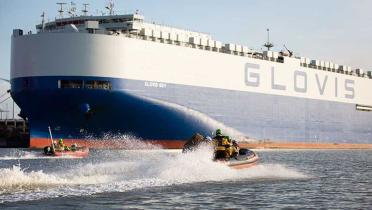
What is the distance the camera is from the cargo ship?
6756 cm

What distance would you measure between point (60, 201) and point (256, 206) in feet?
21.8

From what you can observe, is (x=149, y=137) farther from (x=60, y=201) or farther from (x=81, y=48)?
(x=60, y=201)

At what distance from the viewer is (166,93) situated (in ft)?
237

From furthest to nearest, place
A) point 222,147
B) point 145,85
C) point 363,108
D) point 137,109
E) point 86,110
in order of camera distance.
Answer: point 363,108 < point 145,85 < point 137,109 < point 86,110 < point 222,147

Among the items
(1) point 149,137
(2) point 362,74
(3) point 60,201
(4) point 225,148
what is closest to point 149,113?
(1) point 149,137

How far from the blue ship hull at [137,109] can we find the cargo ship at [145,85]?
0.35 feet

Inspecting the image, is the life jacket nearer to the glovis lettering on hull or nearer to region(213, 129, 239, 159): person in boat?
region(213, 129, 239, 159): person in boat

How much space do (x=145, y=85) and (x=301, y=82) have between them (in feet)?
106

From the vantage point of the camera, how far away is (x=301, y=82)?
3706 inches

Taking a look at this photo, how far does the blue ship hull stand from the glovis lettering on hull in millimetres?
2378

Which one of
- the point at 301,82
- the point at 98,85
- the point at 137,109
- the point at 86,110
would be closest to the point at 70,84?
the point at 98,85

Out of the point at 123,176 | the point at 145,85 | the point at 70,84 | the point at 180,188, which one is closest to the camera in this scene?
the point at 180,188

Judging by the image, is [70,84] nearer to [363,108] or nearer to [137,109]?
[137,109]

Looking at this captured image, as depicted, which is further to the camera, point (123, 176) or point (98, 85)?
point (98, 85)
